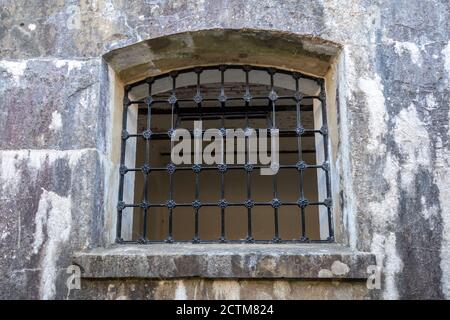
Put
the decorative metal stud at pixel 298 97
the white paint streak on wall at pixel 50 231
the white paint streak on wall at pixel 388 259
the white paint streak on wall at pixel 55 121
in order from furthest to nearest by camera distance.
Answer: the decorative metal stud at pixel 298 97 < the white paint streak on wall at pixel 55 121 < the white paint streak on wall at pixel 50 231 < the white paint streak on wall at pixel 388 259

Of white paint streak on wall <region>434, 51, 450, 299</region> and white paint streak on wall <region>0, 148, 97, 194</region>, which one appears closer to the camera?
white paint streak on wall <region>434, 51, 450, 299</region>

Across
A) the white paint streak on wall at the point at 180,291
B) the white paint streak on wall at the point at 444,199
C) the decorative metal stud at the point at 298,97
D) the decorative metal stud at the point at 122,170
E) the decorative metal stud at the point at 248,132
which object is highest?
the decorative metal stud at the point at 298,97

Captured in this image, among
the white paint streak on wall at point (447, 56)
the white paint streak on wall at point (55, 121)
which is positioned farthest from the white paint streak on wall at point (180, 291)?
the white paint streak on wall at point (447, 56)

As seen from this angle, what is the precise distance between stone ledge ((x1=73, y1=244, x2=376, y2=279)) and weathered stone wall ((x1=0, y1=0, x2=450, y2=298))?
10 cm

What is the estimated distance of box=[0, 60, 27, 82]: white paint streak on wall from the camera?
285 centimetres

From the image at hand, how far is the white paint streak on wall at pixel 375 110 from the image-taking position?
8.61 feet

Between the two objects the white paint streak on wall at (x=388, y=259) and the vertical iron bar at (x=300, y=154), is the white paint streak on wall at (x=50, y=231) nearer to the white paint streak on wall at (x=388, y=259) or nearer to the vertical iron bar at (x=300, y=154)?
the vertical iron bar at (x=300, y=154)

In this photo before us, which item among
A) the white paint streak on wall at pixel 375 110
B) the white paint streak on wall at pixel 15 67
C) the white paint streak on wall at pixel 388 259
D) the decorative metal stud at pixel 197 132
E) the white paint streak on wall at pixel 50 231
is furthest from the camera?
the decorative metal stud at pixel 197 132

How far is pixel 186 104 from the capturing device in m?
Result: 4.10

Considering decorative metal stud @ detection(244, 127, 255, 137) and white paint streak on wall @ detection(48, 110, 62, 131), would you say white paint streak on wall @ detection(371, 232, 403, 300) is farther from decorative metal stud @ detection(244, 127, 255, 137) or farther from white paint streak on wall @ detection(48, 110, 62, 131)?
white paint streak on wall @ detection(48, 110, 62, 131)

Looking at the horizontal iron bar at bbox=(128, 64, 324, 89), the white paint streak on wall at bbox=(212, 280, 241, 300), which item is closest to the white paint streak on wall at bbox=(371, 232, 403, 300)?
the white paint streak on wall at bbox=(212, 280, 241, 300)

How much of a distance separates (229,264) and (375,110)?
1154 millimetres

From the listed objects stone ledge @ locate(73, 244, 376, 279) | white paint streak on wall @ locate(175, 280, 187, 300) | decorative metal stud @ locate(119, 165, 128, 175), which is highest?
decorative metal stud @ locate(119, 165, 128, 175)
